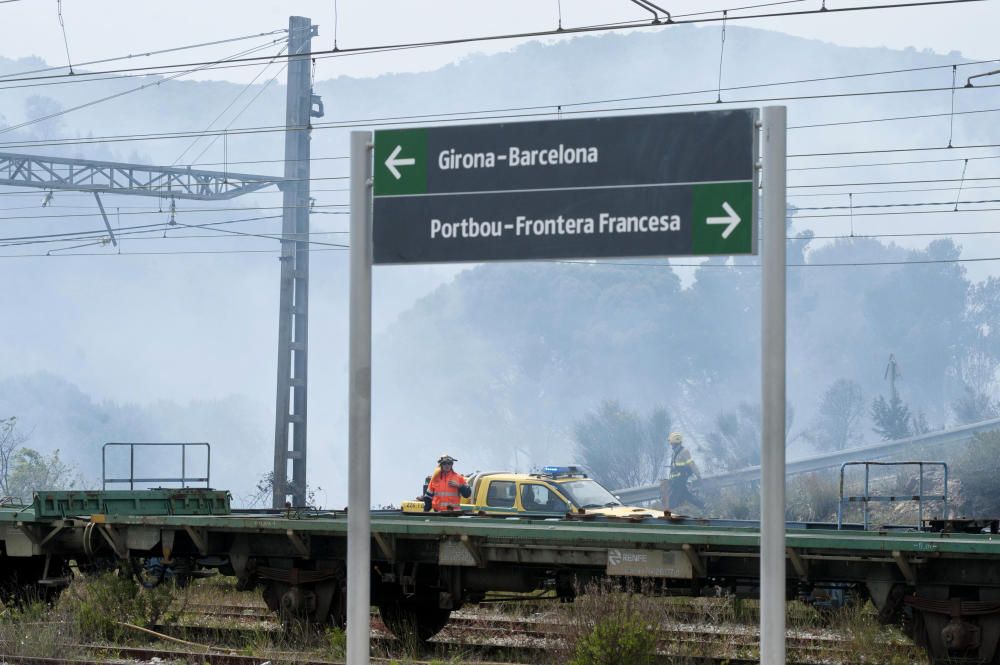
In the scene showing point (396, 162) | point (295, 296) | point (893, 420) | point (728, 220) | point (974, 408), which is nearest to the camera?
point (728, 220)

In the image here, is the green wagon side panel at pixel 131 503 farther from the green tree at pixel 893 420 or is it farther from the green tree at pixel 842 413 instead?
the green tree at pixel 842 413

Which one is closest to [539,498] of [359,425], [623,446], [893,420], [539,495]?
[539,495]

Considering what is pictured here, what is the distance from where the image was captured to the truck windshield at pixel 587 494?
63.6ft

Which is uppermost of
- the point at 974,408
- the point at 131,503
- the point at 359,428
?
the point at 974,408

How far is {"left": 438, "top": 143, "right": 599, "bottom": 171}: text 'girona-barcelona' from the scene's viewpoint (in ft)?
22.2

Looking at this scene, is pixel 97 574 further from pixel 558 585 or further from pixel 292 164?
pixel 292 164

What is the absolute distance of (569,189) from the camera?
6.73m

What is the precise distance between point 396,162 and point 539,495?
12.7m

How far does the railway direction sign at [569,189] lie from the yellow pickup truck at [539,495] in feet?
40.3

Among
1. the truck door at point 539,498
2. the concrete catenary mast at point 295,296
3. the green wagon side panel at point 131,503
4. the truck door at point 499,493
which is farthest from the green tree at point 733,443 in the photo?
→ the green wagon side panel at point 131,503

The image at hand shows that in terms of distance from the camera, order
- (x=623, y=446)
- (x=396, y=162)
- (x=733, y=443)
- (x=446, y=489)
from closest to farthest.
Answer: (x=396, y=162), (x=446, y=489), (x=623, y=446), (x=733, y=443)

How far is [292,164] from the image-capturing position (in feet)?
87.6

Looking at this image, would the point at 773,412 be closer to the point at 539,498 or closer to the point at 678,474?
the point at 539,498

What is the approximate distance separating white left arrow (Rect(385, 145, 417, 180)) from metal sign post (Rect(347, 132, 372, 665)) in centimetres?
17
